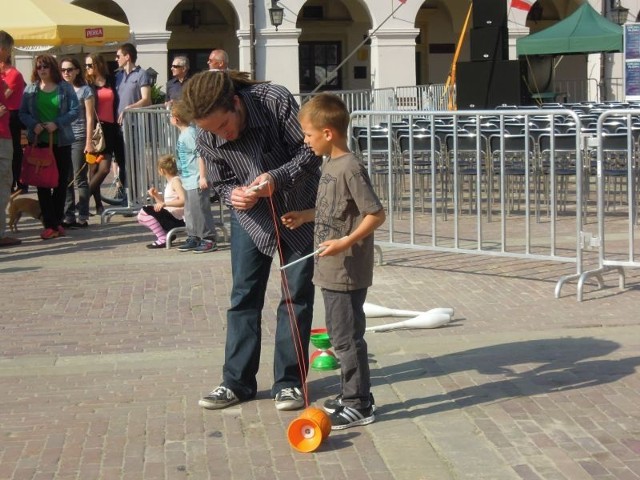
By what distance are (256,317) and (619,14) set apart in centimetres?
2939

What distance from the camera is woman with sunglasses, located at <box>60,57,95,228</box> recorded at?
44.0 feet

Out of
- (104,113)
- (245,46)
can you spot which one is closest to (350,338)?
(104,113)

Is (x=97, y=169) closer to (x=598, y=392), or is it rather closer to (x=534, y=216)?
(x=534, y=216)

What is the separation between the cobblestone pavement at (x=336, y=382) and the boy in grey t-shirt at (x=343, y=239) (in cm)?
23

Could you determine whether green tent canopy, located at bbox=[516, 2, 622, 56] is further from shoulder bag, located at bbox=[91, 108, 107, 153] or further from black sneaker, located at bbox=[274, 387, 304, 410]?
black sneaker, located at bbox=[274, 387, 304, 410]

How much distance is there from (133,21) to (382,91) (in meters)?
8.18

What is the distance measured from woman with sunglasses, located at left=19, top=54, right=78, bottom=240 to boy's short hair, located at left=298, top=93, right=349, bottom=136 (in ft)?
23.9

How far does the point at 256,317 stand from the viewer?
587 centimetres

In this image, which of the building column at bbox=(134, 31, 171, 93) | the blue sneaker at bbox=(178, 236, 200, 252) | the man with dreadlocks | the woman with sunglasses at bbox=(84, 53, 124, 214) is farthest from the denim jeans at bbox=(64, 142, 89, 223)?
the building column at bbox=(134, 31, 171, 93)

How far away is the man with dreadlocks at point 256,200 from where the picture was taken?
5.38 m

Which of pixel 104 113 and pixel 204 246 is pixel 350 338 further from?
pixel 104 113

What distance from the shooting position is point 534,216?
13281mm

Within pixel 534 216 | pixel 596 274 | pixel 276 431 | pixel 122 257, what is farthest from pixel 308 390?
pixel 534 216

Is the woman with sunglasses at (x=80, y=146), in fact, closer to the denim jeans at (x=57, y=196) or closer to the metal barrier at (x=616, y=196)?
the denim jeans at (x=57, y=196)
